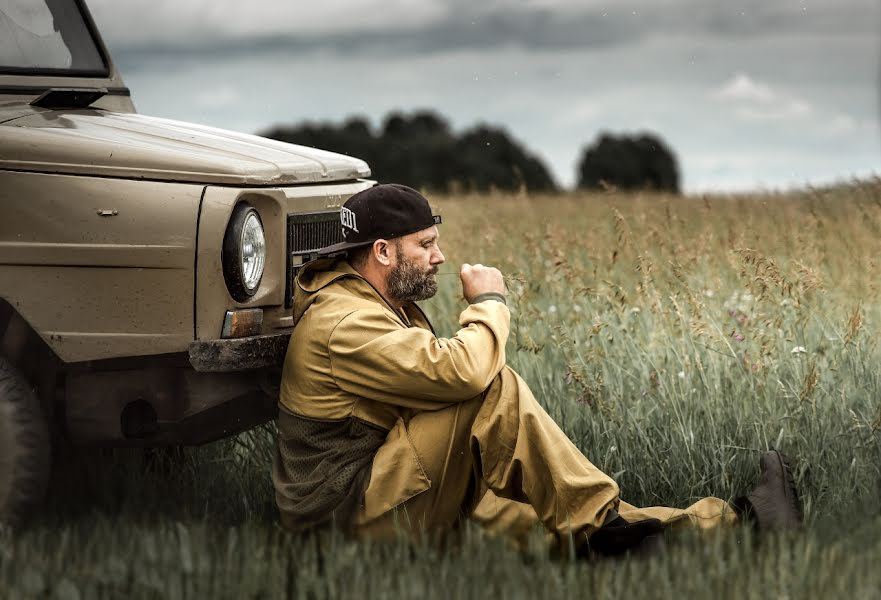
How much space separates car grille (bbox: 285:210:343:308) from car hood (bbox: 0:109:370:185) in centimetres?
14

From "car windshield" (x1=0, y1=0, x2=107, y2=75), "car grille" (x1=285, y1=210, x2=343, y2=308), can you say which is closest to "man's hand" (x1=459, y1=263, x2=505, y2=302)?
"car grille" (x1=285, y1=210, x2=343, y2=308)

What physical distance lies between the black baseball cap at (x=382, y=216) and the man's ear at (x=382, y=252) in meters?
0.02

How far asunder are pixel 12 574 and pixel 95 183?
50.1 inches

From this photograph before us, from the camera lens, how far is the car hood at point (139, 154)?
404cm

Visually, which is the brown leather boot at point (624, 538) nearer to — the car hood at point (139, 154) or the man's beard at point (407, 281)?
the man's beard at point (407, 281)

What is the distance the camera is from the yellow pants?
386cm

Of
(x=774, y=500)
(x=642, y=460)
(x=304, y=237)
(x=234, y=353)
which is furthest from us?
(x=642, y=460)

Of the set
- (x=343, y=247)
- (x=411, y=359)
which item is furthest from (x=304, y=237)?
(x=411, y=359)

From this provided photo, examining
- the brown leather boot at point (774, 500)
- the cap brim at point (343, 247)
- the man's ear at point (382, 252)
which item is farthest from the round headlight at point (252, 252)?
the brown leather boot at point (774, 500)

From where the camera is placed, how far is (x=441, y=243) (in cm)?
812

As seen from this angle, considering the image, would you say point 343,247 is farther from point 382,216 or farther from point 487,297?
point 487,297

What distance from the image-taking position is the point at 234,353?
399 cm

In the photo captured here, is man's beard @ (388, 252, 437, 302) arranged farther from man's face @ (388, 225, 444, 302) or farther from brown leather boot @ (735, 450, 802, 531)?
brown leather boot @ (735, 450, 802, 531)

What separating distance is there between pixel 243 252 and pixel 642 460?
1892 millimetres
